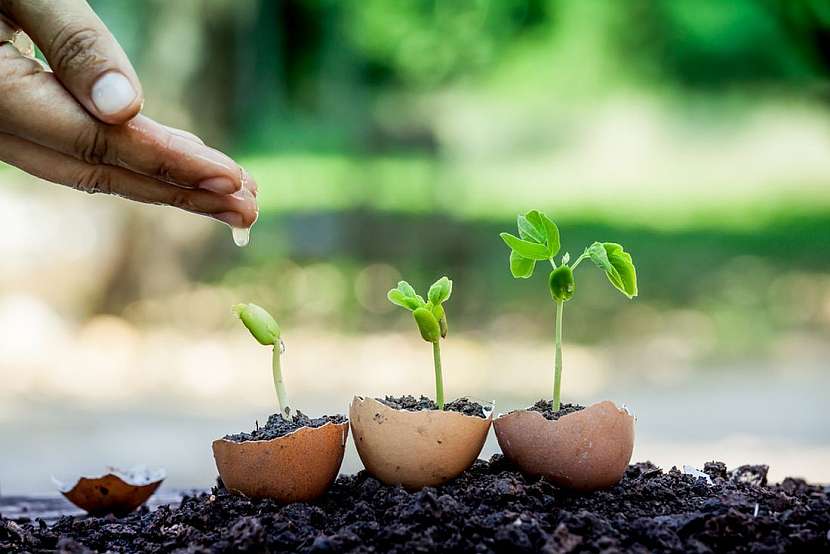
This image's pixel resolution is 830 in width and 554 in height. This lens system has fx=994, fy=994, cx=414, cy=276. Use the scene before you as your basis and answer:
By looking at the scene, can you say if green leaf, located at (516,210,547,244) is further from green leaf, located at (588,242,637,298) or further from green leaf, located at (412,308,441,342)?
green leaf, located at (412,308,441,342)

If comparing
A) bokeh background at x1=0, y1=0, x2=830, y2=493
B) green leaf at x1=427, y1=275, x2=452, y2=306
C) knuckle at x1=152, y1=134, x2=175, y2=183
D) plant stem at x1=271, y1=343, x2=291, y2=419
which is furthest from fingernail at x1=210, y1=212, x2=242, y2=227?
bokeh background at x1=0, y1=0, x2=830, y2=493

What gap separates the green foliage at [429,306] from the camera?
4.73ft

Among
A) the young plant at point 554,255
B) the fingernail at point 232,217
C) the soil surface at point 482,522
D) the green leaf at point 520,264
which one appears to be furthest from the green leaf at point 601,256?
the fingernail at point 232,217

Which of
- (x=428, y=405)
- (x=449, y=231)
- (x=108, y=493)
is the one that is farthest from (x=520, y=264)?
(x=449, y=231)

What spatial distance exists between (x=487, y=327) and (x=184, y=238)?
2115 mm

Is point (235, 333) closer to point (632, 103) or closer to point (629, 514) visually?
point (629, 514)

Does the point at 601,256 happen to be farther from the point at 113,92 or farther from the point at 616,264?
the point at 113,92

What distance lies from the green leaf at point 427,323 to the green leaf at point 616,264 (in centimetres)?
25

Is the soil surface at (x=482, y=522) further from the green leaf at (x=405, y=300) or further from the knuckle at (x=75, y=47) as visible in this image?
the knuckle at (x=75, y=47)

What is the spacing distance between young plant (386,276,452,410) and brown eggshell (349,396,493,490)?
0.06 m

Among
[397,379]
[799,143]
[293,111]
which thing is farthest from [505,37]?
[397,379]

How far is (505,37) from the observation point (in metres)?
10.0

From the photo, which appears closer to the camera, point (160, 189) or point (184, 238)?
point (160, 189)

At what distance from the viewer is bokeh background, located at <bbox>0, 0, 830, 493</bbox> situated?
4.80 metres
